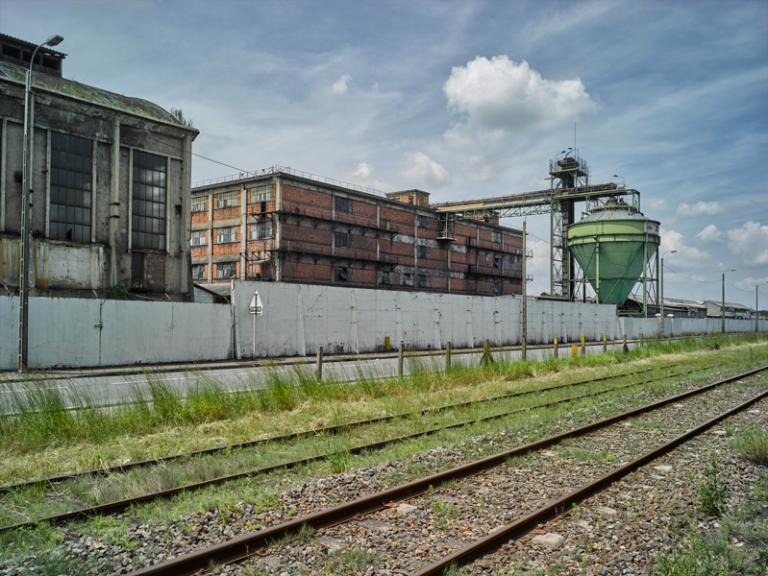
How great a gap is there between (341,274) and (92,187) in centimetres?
2801

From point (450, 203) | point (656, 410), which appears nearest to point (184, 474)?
point (656, 410)

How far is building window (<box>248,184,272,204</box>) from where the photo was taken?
49.1 meters

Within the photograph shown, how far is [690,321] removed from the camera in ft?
206

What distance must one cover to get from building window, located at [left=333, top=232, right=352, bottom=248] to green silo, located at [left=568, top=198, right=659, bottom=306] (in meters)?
20.1

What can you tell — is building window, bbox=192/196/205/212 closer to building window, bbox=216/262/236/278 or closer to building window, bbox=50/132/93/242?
building window, bbox=216/262/236/278

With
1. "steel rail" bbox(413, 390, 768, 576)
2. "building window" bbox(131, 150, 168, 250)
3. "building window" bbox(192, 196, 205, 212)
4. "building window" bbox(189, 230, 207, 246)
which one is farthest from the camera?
"building window" bbox(192, 196, 205, 212)

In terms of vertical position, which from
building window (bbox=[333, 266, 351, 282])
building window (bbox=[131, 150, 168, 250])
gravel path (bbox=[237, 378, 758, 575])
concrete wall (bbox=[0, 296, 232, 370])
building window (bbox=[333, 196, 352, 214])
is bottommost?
gravel path (bbox=[237, 378, 758, 575])

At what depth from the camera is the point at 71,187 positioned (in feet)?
86.6

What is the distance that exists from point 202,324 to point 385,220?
35276 millimetres

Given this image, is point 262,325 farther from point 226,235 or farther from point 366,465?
point 226,235

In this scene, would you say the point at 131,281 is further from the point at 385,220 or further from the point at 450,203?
the point at 450,203

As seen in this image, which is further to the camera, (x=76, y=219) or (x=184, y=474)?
(x=76, y=219)

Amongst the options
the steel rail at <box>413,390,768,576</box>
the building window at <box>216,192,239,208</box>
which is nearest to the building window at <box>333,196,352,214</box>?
the building window at <box>216,192,239,208</box>

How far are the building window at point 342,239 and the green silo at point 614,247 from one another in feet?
65.9
